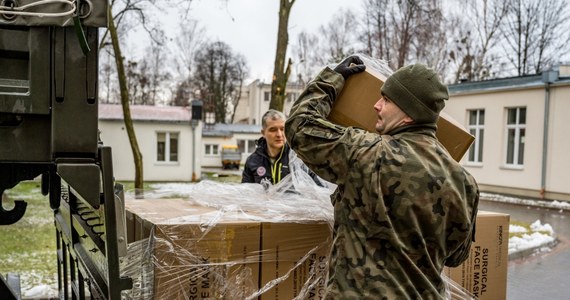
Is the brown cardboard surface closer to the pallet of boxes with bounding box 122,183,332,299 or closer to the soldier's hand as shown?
the pallet of boxes with bounding box 122,183,332,299

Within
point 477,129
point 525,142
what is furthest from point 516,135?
point 477,129

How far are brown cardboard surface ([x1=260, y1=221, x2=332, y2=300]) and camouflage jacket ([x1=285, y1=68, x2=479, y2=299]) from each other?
0.50 m

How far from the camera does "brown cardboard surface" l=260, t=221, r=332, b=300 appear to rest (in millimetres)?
2521

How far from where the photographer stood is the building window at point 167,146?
24.7 meters

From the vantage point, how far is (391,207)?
75.8 inches

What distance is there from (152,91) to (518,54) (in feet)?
92.9

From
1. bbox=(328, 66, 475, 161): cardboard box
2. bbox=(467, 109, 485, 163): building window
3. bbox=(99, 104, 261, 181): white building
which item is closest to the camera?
bbox=(328, 66, 475, 161): cardboard box

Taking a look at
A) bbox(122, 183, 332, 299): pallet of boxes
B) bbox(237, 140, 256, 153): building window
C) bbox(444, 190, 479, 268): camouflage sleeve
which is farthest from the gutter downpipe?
bbox(237, 140, 256, 153): building window

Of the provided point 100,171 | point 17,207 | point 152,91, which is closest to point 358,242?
point 100,171

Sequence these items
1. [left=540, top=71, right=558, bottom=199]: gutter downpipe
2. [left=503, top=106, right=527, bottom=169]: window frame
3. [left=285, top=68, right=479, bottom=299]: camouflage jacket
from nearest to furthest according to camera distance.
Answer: [left=285, top=68, right=479, bottom=299]: camouflage jacket, [left=540, top=71, right=558, bottom=199]: gutter downpipe, [left=503, top=106, right=527, bottom=169]: window frame

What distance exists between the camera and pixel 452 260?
2.24m

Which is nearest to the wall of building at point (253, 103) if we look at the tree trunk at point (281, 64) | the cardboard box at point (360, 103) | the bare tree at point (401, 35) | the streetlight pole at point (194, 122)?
the bare tree at point (401, 35)

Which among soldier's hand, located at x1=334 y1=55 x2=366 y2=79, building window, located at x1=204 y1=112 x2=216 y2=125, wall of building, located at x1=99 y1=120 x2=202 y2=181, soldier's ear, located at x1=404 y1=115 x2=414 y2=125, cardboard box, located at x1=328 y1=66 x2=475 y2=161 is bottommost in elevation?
wall of building, located at x1=99 y1=120 x2=202 y2=181

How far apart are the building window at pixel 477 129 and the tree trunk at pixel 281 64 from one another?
11.5m
